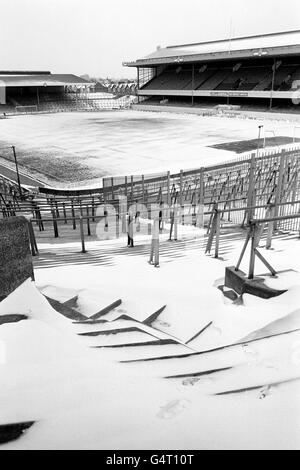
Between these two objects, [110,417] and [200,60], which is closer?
[110,417]

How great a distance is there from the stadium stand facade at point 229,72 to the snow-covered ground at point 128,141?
8714mm

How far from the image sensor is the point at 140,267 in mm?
5223

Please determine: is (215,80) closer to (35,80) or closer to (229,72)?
(229,72)

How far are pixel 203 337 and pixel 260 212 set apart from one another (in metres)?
6.52

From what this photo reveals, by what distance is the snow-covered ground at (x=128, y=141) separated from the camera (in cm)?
2028

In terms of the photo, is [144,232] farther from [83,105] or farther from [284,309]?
[83,105]

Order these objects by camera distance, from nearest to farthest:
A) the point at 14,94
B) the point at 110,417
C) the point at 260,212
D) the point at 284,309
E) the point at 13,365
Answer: the point at 110,417 → the point at 13,365 → the point at 284,309 → the point at 260,212 → the point at 14,94

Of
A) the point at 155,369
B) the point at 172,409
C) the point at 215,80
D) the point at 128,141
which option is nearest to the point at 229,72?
the point at 215,80

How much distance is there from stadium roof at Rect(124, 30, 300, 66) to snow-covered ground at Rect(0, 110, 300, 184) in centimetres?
957

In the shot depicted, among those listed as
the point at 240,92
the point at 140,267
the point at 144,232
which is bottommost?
the point at 144,232

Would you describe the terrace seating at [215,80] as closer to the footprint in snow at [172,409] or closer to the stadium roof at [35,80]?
the stadium roof at [35,80]

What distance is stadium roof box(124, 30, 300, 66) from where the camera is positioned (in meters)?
43.4
